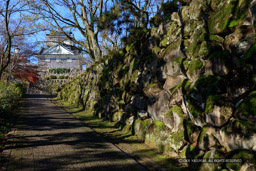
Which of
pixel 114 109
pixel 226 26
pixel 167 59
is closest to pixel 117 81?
pixel 114 109

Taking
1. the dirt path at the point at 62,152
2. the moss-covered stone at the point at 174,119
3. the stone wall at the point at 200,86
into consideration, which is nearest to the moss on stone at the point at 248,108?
the stone wall at the point at 200,86

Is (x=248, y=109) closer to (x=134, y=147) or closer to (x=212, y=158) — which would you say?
(x=212, y=158)

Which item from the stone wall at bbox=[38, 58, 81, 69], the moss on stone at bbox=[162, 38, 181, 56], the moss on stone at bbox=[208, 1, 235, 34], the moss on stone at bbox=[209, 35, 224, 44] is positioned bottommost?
the moss on stone at bbox=[209, 35, 224, 44]

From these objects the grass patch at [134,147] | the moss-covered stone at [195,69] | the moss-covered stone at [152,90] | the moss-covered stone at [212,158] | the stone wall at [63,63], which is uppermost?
the stone wall at [63,63]

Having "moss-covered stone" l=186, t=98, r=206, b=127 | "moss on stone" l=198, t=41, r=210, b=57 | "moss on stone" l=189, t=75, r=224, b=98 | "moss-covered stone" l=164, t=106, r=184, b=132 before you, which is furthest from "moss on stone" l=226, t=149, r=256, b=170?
"moss on stone" l=198, t=41, r=210, b=57

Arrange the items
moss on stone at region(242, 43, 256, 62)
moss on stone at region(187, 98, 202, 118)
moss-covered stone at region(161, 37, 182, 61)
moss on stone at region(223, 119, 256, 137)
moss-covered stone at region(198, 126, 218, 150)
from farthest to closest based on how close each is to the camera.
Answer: moss-covered stone at region(161, 37, 182, 61) < moss on stone at region(187, 98, 202, 118) < moss-covered stone at region(198, 126, 218, 150) < moss on stone at region(242, 43, 256, 62) < moss on stone at region(223, 119, 256, 137)

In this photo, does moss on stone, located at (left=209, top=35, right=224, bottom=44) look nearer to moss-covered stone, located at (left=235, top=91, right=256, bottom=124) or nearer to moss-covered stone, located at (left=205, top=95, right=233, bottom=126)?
moss-covered stone, located at (left=205, top=95, right=233, bottom=126)

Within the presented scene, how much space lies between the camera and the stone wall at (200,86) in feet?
12.0

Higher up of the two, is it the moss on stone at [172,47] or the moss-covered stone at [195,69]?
the moss on stone at [172,47]

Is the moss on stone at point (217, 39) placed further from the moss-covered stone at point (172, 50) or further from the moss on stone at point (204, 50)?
the moss-covered stone at point (172, 50)

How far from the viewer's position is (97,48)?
15492mm

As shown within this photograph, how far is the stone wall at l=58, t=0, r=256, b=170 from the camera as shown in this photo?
3652mm

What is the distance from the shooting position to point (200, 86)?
4.47 meters

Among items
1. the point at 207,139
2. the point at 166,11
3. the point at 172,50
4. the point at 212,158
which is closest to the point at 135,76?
the point at 172,50
